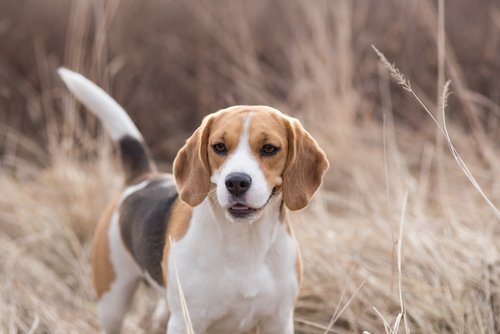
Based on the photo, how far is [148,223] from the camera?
2818 mm

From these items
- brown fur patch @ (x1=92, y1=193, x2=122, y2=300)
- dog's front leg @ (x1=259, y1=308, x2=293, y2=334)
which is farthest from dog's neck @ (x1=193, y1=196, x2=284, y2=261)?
brown fur patch @ (x1=92, y1=193, x2=122, y2=300)

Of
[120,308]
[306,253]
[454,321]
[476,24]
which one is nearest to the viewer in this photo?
[454,321]

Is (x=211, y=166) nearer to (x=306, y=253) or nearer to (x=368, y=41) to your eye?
(x=306, y=253)

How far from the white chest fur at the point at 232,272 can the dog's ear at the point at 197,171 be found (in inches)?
3.4

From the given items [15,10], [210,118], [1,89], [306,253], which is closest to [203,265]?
[210,118]

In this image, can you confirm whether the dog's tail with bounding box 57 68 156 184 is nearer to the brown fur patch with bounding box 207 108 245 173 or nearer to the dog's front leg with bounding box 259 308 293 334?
the brown fur patch with bounding box 207 108 245 173

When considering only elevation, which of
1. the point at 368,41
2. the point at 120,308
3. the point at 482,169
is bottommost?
the point at 120,308

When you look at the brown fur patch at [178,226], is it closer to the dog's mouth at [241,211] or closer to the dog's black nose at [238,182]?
the dog's mouth at [241,211]

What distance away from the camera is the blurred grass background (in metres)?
3.29

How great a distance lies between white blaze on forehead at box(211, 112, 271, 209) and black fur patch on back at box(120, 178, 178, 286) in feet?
2.41

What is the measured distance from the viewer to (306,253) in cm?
375

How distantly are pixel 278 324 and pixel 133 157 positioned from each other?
1.58 m

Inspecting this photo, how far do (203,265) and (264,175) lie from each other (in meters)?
0.56

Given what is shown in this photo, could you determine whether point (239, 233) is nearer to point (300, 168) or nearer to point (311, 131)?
point (300, 168)
